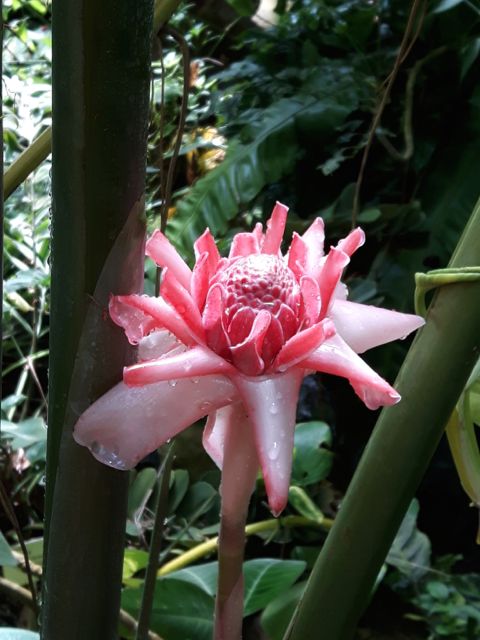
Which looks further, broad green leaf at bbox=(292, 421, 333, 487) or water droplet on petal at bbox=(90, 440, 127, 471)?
broad green leaf at bbox=(292, 421, 333, 487)

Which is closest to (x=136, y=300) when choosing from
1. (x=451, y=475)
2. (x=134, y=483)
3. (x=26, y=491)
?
(x=134, y=483)

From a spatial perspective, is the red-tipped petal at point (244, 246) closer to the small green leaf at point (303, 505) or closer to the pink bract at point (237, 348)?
the pink bract at point (237, 348)

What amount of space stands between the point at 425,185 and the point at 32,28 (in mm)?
1144

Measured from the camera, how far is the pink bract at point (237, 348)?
0.71ft

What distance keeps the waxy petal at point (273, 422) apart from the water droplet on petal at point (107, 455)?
0.04 metres

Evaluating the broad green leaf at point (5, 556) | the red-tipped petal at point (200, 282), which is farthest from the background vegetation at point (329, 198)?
the red-tipped petal at point (200, 282)

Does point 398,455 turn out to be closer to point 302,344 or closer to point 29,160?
point 302,344

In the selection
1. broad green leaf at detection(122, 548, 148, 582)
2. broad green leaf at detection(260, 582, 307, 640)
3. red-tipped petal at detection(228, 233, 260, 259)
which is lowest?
broad green leaf at detection(122, 548, 148, 582)

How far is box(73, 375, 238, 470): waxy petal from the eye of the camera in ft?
0.70

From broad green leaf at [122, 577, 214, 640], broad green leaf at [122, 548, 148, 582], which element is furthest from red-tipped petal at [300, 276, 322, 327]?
broad green leaf at [122, 548, 148, 582]

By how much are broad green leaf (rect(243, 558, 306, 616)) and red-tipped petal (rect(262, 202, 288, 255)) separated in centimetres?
45

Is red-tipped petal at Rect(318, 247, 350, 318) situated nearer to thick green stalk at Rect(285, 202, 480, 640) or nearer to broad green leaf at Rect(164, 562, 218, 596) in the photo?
thick green stalk at Rect(285, 202, 480, 640)

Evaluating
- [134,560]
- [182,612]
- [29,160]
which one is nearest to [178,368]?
[29,160]

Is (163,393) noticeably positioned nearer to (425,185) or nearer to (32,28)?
(425,185)
